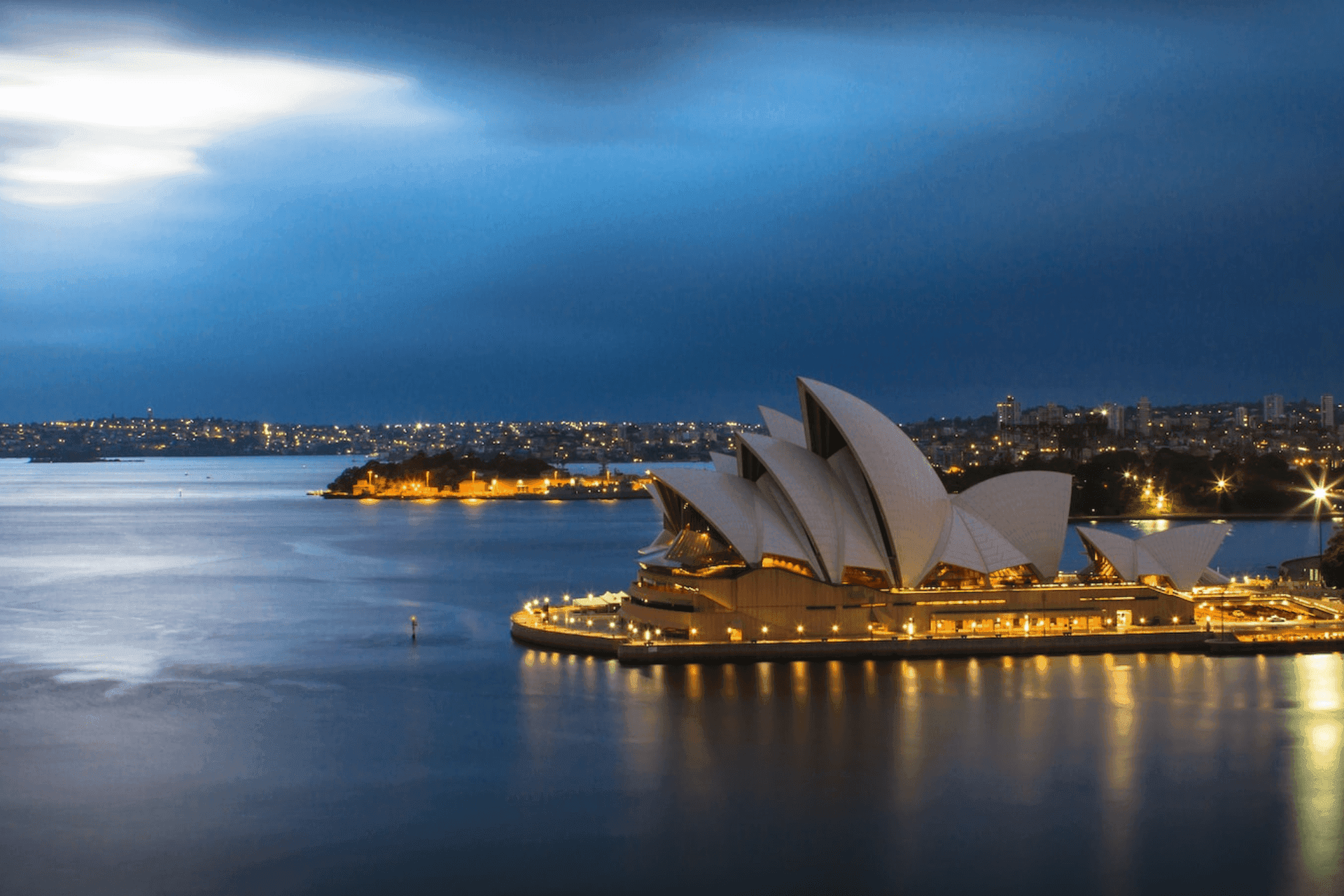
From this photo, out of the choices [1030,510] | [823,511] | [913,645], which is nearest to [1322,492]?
[1030,510]

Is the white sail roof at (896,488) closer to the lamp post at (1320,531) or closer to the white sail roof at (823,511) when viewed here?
the white sail roof at (823,511)

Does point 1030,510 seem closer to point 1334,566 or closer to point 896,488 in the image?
point 896,488

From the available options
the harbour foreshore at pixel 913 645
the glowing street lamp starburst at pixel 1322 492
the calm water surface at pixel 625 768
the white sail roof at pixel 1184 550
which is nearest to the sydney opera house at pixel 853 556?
the harbour foreshore at pixel 913 645

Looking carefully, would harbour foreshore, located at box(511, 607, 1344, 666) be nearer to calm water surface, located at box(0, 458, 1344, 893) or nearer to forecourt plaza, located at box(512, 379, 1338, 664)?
forecourt plaza, located at box(512, 379, 1338, 664)

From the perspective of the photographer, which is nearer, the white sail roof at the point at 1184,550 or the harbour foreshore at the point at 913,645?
the harbour foreshore at the point at 913,645

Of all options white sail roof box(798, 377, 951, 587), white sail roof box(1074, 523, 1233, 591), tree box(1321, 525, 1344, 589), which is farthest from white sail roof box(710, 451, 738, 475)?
tree box(1321, 525, 1344, 589)

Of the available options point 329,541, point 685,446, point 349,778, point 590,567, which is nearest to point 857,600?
point 349,778

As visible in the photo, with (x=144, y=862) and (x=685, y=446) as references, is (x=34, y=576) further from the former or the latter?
(x=685, y=446)
